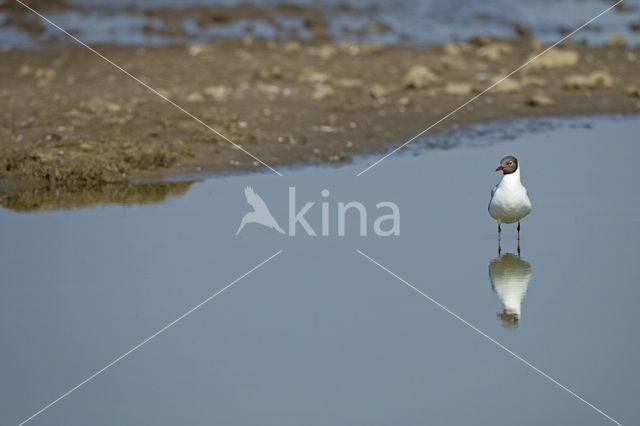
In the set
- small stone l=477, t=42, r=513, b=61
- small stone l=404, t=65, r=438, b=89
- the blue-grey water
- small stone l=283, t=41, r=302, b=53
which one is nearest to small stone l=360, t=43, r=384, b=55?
small stone l=283, t=41, r=302, b=53

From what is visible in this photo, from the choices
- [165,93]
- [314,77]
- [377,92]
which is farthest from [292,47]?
[165,93]

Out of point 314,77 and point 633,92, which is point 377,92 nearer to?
point 314,77

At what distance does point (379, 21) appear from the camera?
2422 cm

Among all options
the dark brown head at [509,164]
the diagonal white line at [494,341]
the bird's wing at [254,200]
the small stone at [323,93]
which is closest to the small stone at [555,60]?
the small stone at [323,93]

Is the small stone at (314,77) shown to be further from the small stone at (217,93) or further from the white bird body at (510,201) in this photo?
the white bird body at (510,201)

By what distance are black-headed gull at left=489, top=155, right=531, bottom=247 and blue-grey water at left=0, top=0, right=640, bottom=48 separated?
40.6 ft

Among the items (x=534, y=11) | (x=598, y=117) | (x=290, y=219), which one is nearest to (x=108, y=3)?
(x=534, y=11)

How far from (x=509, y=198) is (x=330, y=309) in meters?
2.24

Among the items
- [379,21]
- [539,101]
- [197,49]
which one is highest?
[379,21]

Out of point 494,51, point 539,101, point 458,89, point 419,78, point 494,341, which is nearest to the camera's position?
point 494,341

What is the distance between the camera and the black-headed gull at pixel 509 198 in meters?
8.99

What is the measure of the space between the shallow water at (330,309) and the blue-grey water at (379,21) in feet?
36.5

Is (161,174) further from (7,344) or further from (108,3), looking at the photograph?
(108,3)

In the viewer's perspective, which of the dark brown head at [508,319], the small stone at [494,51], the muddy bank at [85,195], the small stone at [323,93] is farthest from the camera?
the small stone at [494,51]
